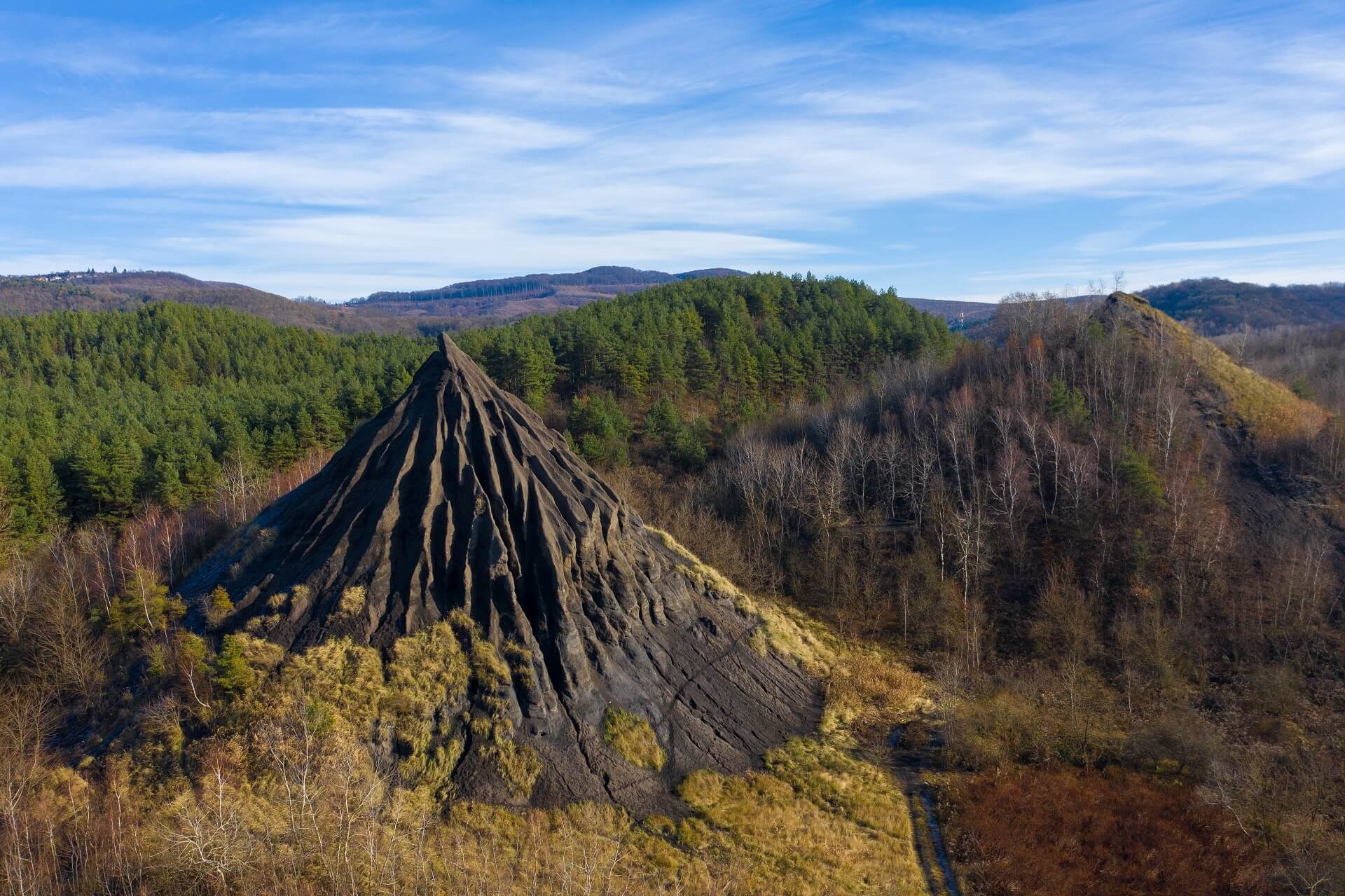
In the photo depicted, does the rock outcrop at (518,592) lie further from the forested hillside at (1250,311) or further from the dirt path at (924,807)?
the forested hillside at (1250,311)

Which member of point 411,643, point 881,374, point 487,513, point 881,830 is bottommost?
point 881,830

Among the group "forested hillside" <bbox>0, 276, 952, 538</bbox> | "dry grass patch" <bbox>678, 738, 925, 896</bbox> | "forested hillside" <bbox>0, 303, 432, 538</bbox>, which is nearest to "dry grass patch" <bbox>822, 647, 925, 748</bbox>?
"dry grass patch" <bbox>678, 738, 925, 896</bbox>

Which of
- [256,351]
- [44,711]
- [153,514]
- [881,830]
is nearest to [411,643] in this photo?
[44,711]

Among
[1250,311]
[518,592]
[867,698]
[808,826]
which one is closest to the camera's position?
[808,826]

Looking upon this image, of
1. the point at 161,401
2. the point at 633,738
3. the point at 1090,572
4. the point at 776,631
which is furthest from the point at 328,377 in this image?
the point at 1090,572

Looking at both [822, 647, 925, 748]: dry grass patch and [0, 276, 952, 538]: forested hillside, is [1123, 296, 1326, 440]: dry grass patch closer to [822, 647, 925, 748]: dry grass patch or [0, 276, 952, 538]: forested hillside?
[0, 276, 952, 538]: forested hillside

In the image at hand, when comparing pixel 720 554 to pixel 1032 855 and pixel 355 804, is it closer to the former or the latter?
pixel 1032 855

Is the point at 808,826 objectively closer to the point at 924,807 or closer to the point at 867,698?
the point at 924,807
